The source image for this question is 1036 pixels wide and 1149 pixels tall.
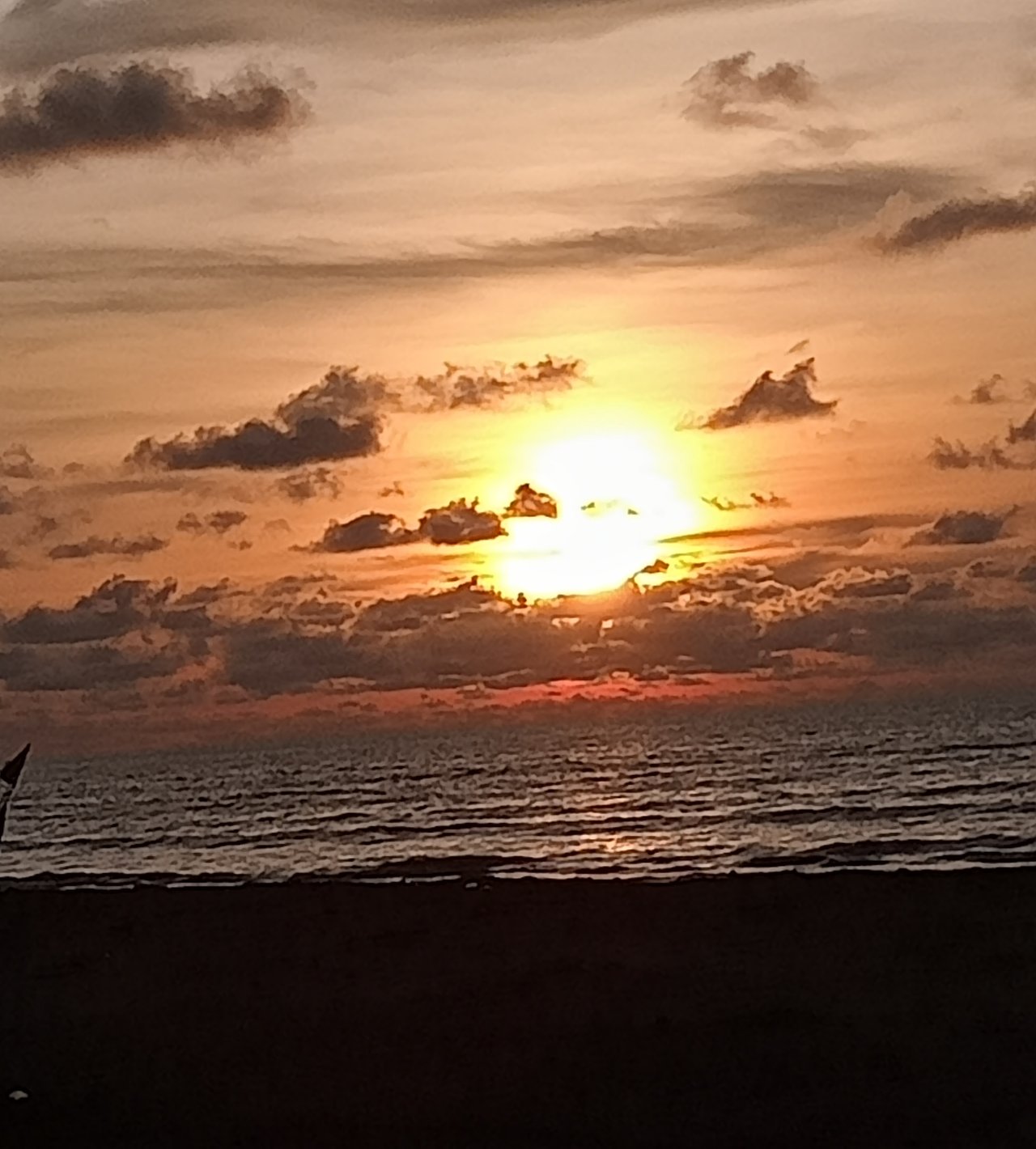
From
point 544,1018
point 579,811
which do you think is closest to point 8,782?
point 544,1018

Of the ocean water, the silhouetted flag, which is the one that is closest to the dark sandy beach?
the silhouetted flag

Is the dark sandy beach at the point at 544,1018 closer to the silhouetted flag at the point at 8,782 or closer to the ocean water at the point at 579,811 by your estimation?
the silhouetted flag at the point at 8,782

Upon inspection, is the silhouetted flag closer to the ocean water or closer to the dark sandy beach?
the dark sandy beach

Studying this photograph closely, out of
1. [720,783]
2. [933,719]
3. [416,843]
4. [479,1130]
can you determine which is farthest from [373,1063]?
[933,719]

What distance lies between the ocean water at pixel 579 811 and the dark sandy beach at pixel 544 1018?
9640 mm

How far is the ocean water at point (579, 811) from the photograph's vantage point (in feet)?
112

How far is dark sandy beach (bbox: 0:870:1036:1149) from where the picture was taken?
11008mm

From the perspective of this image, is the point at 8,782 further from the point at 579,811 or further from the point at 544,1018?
the point at 579,811

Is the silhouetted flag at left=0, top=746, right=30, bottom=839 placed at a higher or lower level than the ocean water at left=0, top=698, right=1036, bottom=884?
higher

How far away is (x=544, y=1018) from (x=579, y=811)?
36.8m

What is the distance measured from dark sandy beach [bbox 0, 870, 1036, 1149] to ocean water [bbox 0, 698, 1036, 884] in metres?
9.64

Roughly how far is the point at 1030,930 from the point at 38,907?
1354 centimetres

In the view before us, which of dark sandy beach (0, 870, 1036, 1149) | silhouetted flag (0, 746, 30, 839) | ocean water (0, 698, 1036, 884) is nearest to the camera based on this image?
dark sandy beach (0, 870, 1036, 1149)

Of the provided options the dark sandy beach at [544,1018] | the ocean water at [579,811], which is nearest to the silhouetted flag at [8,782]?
the dark sandy beach at [544,1018]
